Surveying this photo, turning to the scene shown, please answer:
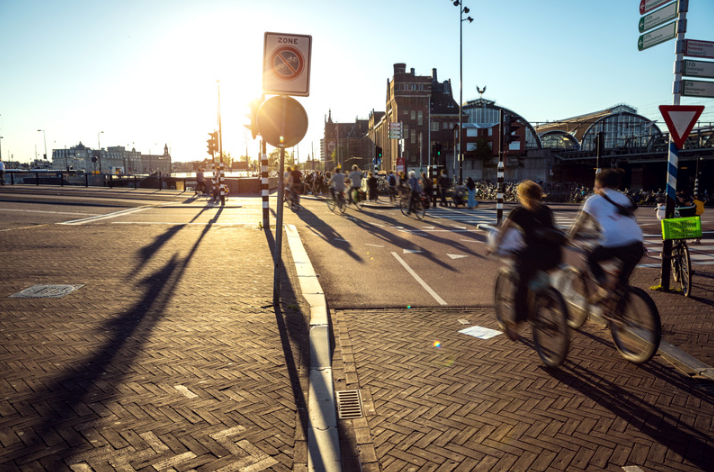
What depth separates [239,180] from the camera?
37688 mm

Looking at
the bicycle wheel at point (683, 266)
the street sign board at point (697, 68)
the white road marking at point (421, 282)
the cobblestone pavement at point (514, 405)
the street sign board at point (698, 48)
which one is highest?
the street sign board at point (698, 48)

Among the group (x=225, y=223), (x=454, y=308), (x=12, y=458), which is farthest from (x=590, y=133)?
(x=12, y=458)

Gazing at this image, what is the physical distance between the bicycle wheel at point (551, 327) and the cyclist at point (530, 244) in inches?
6.0

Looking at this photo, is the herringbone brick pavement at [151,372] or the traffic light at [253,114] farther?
the traffic light at [253,114]

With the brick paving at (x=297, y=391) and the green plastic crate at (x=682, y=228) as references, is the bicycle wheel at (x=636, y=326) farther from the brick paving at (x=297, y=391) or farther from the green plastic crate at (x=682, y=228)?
the green plastic crate at (x=682, y=228)

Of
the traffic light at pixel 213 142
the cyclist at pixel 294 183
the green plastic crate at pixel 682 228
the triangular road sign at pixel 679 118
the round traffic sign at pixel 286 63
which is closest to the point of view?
the round traffic sign at pixel 286 63

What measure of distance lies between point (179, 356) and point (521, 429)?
265cm

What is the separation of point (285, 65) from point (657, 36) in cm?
530

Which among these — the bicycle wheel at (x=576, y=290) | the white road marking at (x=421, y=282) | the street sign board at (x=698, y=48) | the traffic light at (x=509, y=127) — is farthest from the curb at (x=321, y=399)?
the traffic light at (x=509, y=127)

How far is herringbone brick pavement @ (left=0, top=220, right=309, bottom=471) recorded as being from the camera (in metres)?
2.71

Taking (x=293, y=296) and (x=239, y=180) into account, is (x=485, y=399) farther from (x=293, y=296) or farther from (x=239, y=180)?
(x=239, y=180)

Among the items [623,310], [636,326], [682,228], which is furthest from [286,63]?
[682,228]

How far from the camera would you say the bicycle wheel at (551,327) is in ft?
12.5

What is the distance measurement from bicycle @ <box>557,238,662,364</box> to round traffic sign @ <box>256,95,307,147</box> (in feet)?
10.3
